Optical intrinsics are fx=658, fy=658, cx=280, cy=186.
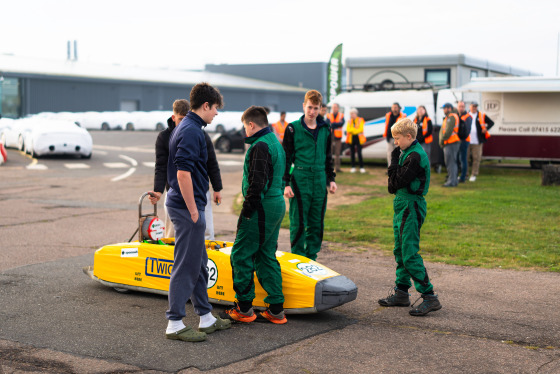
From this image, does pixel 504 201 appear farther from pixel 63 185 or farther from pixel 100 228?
pixel 63 185

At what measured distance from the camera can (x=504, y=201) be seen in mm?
13477

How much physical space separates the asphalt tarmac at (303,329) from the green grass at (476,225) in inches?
27.6

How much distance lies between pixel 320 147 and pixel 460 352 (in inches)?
112

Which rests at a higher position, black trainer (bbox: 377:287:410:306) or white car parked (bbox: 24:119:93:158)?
white car parked (bbox: 24:119:93:158)

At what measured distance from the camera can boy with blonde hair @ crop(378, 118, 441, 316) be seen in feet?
20.0

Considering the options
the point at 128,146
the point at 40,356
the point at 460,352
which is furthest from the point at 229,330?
the point at 128,146

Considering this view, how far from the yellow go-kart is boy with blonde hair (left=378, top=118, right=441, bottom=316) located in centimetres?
60

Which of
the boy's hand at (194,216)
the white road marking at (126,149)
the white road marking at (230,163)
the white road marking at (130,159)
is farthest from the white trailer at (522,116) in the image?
the white road marking at (126,149)

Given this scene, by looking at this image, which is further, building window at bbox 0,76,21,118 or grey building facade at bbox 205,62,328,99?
grey building facade at bbox 205,62,328,99

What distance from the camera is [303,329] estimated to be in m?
5.64

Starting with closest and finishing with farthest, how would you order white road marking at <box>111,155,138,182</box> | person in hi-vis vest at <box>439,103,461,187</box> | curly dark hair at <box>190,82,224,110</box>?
1. curly dark hair at <box>190,82,224,110</box>
2. person in hi-vis vest at <box>439,103,461,187</box>
3. white road marking at <box>111,155,138,182</box>

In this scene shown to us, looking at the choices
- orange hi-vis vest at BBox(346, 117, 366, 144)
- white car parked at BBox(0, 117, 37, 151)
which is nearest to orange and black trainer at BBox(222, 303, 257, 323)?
orange hi-vis vest at BBox(346, 117, 366, 144)

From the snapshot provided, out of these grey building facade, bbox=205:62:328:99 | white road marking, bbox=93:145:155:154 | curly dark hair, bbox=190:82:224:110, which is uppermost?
grey building facade, bbox=205:62:328:99

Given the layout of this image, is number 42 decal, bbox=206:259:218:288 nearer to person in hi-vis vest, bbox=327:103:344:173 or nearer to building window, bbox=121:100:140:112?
person in hi-vis vest, bbox=327:103:344:173
